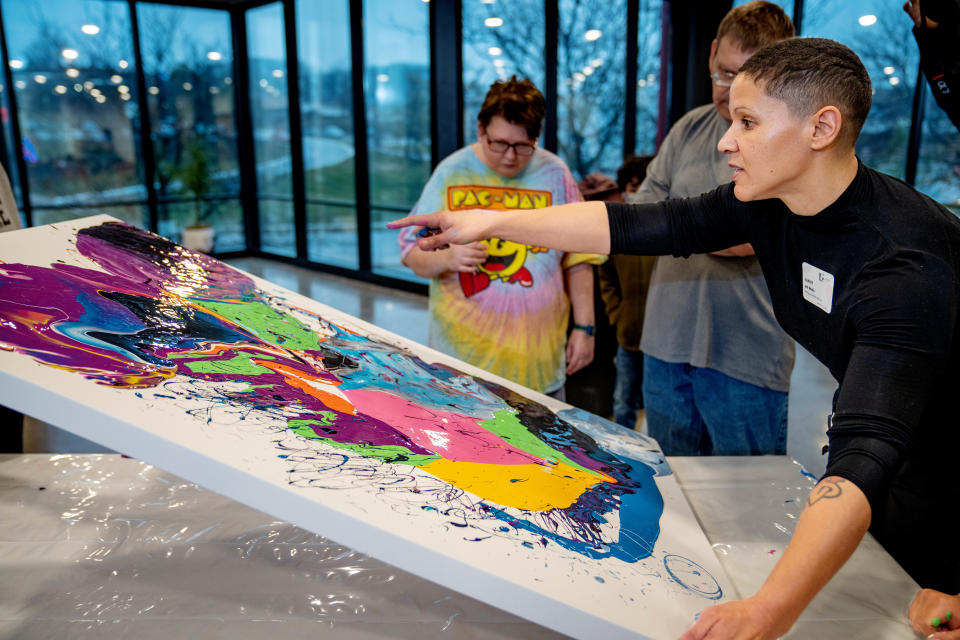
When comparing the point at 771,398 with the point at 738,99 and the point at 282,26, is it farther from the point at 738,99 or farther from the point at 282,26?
the point at 282,26

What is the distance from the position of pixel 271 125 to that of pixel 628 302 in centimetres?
583

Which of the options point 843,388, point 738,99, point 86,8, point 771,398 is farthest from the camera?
point 86,8

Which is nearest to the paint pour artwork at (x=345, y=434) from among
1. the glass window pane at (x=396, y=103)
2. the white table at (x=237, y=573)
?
the white table at (x=237, y=573)

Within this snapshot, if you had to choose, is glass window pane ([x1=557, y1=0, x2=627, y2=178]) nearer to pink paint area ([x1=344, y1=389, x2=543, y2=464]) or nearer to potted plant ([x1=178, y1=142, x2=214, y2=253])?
potted plant ([x1=178, y1=142, x2=214, y2=253])

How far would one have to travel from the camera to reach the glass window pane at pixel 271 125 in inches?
275

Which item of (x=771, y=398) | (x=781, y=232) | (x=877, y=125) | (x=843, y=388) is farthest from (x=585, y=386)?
(x=877, y=125)

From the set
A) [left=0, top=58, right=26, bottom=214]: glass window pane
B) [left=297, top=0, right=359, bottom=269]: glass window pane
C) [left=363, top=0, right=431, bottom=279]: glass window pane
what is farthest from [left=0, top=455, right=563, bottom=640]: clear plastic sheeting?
[left=0, top=58, right=26, bottom=214]: glass window pane

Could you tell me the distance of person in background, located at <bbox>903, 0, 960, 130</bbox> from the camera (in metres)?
1.17

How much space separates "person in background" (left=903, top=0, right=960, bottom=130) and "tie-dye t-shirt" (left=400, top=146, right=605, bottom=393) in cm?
80

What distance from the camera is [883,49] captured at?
4523mm

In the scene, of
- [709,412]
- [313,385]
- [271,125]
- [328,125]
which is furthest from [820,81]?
[271,125]

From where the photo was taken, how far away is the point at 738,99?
960 millimetres

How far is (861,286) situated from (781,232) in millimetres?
211

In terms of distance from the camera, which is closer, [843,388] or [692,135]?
[843,388]
